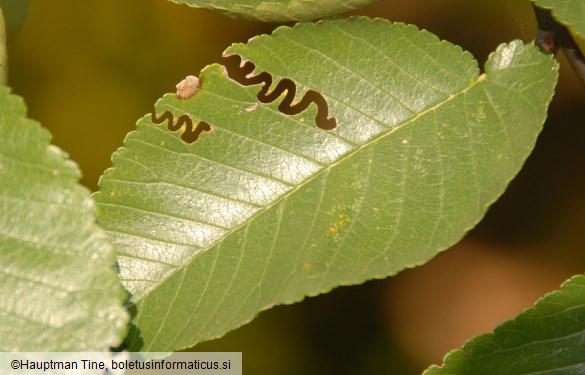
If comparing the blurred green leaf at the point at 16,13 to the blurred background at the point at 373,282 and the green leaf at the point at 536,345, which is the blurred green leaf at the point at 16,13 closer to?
the green leaf at the point at 536,345

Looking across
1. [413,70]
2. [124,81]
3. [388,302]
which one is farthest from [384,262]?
[388,302]

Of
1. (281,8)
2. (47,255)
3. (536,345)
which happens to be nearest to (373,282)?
(536,345)

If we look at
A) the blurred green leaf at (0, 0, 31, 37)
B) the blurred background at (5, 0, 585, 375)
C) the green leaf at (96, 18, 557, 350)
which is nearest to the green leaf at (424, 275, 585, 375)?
the green leaf at (96, 18, 557, 350)

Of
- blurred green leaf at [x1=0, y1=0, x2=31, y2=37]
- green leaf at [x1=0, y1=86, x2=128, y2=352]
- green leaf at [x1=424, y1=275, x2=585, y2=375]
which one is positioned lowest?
green leaf at [x1=424, y1=275, x2=585, y2=375]

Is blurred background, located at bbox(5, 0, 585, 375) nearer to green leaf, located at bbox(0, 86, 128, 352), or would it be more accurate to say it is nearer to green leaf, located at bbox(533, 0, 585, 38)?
green leaf, located at bbox(533, 0, 585, 38)

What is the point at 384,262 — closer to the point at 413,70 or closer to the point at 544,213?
the point at 413,70

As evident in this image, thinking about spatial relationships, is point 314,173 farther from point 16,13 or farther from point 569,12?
point 16,13
